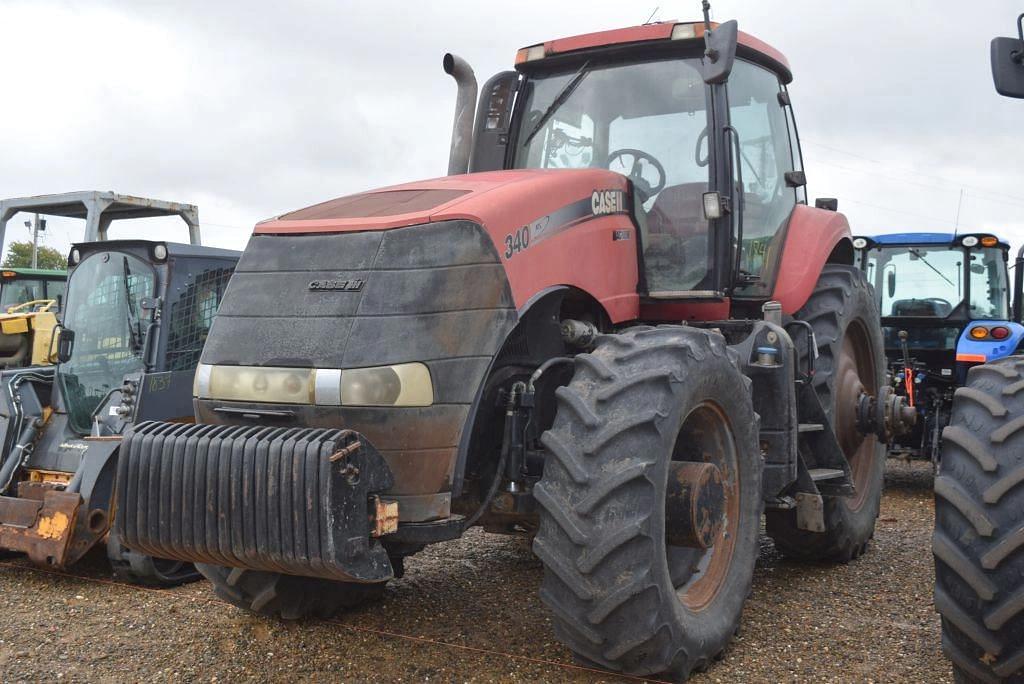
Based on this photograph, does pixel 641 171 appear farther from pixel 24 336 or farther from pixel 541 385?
pixel 24 336

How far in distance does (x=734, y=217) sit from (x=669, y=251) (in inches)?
15.3

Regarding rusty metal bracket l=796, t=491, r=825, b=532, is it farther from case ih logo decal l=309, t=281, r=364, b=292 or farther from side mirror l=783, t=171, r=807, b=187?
case ih logo decal l=309, t=281, r=364, b=292

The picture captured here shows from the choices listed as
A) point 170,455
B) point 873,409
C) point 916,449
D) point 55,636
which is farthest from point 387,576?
point 916,449

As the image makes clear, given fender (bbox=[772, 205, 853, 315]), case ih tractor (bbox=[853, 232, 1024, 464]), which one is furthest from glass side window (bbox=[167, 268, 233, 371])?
case ih tractor (bbox=[853, 232, 1024, 464])

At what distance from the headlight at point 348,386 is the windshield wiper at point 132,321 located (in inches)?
144

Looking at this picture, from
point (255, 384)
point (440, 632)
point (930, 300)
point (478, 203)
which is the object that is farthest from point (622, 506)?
point (930, 300)

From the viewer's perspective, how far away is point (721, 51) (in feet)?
14.9

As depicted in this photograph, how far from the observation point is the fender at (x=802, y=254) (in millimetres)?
5777

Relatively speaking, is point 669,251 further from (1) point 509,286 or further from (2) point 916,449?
(2) point 916,449

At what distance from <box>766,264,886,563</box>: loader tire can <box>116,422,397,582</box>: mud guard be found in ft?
9.71

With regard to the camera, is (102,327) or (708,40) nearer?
(708,40)

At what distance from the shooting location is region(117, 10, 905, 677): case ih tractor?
366 centimetres

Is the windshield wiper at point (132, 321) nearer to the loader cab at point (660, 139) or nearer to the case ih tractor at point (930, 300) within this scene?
the loader cab at point (660, 139)

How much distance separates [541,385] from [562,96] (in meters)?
1.86
